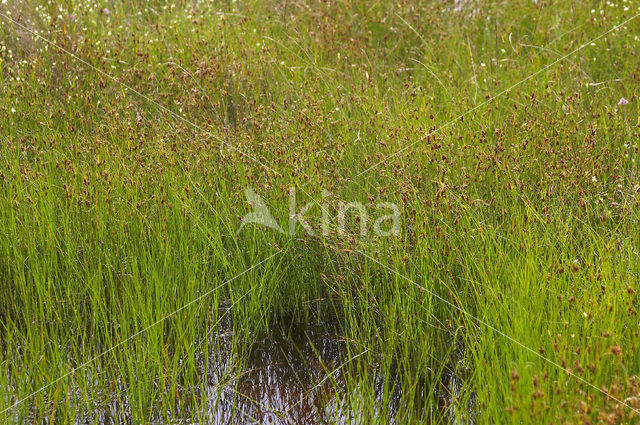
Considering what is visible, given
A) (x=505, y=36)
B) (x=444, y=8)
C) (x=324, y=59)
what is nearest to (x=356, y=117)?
(x=324, y=59)

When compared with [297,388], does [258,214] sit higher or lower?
higher

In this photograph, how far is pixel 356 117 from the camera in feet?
13.2

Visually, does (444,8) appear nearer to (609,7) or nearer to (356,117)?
(609,7)

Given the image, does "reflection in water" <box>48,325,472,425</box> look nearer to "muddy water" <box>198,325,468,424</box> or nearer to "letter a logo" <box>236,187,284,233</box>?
"muddy water" <box>198,325,468,424</box>

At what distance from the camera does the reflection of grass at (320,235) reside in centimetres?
238

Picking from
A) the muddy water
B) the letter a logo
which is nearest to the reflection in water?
the muddy water

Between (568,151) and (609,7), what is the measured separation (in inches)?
112

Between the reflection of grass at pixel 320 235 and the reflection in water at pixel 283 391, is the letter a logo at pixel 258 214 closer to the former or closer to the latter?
the reflection of grass at pixel 320 235

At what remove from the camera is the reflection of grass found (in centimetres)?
238

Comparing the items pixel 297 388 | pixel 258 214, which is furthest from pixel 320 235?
pixel 297 388

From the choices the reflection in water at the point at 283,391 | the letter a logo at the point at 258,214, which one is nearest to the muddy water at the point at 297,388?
the reflection in water at the point at 283,391

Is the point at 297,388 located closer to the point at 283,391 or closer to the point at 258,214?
the point at 283,391

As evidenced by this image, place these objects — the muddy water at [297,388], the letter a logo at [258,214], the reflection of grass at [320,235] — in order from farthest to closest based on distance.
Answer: the letter a logo at [258,214] < the muddy water at [297,388] < the reflection of grass at [320,235]

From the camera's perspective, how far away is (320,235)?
9.82ft
